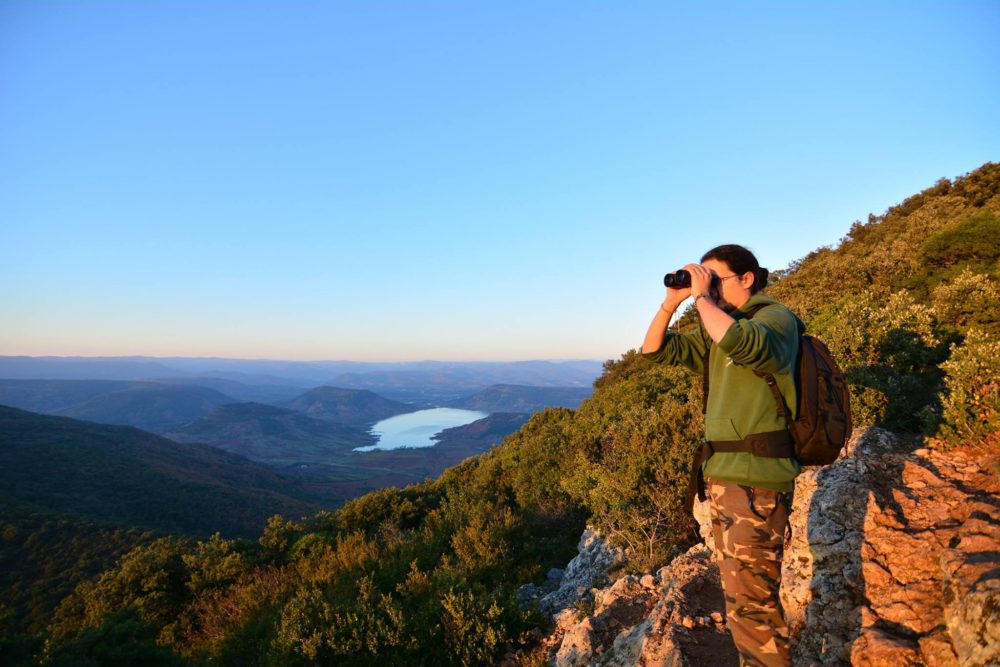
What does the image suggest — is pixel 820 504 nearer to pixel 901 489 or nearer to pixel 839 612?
pixel 901 489

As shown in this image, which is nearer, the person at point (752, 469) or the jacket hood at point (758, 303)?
the person at point (752, 469)

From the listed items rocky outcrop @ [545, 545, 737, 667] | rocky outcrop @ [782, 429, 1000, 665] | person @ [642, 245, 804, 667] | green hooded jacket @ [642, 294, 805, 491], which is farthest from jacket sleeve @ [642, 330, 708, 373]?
rocky outcrop @ [545, 545, 737, 667]

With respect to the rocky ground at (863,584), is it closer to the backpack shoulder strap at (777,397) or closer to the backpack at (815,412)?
the backpack at (815,412)

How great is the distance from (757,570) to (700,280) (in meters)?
1.47

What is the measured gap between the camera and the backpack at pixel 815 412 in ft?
6.85

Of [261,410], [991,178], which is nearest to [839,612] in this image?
[991,178]

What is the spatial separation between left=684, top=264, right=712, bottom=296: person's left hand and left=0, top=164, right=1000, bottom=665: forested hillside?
11.4 ft

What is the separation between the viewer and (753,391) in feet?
7.26

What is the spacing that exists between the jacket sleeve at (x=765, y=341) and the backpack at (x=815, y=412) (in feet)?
0.35

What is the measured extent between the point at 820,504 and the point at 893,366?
3.45 metres

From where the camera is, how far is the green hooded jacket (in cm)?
195

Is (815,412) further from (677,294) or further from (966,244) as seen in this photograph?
(966,244)

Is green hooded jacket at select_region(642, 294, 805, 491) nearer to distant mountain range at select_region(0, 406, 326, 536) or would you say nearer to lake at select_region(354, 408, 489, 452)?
distant mountain range at select_region(0, 406, 326, 536)

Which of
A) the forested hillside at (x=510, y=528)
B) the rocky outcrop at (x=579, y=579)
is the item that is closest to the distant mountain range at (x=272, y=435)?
the forested hillside at (x=510, y=528)
